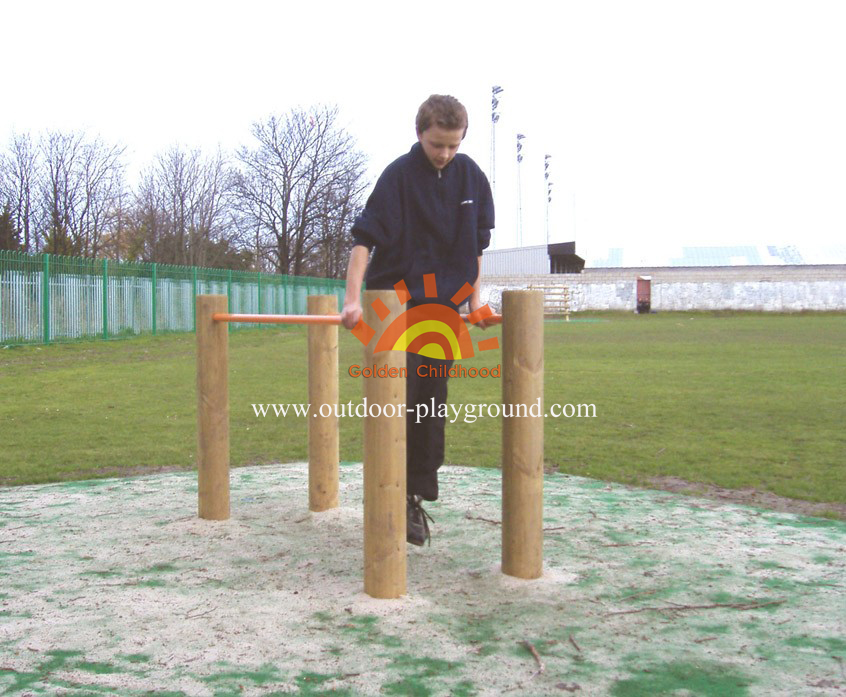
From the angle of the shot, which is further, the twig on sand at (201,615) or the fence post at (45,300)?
the fence post at (45,300)

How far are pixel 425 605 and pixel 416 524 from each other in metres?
0.65

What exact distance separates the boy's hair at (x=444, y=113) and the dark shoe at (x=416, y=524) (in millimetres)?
1540

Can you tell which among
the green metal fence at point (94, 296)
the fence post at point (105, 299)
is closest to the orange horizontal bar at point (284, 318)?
the green metal fence at point (94, 296)

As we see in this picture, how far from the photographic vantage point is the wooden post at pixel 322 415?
4367 millimetres

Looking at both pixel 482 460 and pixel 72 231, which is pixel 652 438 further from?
pixel 72 231

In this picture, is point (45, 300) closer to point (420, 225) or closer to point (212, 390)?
point (212, 390)

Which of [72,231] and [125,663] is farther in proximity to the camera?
[72,231]

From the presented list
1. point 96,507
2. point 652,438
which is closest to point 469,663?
point 96,507

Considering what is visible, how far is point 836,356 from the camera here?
16188 mm

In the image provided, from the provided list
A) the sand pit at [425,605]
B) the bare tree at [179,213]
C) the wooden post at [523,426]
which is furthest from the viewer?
the bare tree at [179,213]

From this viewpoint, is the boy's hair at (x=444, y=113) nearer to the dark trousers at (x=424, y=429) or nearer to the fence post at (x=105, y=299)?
the dark trousers at (x=424, y=429)

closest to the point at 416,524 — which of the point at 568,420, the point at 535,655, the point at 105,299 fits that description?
the point at 535,655

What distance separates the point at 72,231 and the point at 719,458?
36.7 m

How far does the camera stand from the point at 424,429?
3619 millimetres
